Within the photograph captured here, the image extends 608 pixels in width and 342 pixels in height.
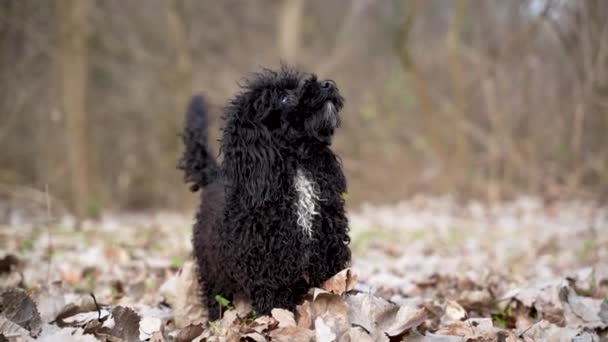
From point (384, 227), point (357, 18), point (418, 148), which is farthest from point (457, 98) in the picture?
point (357, 18)

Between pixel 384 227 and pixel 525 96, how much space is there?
4486 mm

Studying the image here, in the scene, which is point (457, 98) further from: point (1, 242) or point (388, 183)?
point (1, 242)

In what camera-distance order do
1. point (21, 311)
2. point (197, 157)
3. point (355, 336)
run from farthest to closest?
point (197, 157), point (21, 311), point (355, 336)

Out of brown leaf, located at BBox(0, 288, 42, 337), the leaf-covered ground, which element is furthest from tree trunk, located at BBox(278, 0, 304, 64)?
brown leaf, located at BBox(0, 288, 42, 337)

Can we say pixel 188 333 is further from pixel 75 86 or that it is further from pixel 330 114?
pixel 75 86

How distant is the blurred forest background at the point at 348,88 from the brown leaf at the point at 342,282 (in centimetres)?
652

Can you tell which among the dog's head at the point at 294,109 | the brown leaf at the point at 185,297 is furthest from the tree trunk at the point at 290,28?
the dog's head at the point at 294,109

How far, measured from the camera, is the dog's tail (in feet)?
13.9

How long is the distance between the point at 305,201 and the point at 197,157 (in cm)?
137

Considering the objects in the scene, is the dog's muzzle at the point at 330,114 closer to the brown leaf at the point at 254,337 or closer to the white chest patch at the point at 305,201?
the white chest patch at the point at 305,201

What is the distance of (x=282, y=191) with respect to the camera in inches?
124

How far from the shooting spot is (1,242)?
629cm

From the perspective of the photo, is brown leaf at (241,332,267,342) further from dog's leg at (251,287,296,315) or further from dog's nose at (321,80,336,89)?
dog's nose at (321,80,336,89)

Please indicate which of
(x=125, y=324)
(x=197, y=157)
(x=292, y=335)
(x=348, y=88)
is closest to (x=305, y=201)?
(x=292, y=335)
